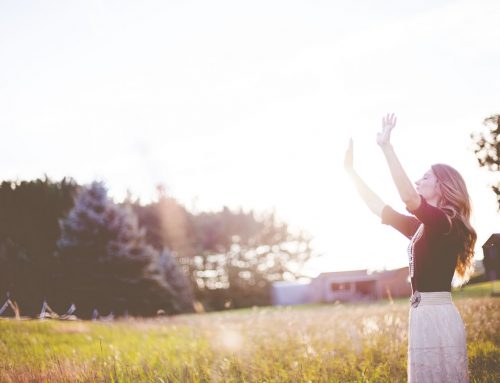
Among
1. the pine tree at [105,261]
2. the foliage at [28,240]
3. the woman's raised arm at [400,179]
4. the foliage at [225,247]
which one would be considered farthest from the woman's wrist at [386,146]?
the foliage at [225,247]

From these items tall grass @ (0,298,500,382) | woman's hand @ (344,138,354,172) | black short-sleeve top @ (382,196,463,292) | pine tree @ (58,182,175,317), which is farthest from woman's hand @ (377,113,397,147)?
pine tree @ (58,182,175,317)

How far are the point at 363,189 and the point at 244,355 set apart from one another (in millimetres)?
4229

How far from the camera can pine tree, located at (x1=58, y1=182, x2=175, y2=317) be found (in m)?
23.1

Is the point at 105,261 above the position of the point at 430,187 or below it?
below

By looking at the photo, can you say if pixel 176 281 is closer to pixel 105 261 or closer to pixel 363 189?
pixel 105 261

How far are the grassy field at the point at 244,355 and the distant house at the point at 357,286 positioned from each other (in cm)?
3897

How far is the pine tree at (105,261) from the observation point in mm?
23094

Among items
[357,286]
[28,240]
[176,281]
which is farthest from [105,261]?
[357,286]

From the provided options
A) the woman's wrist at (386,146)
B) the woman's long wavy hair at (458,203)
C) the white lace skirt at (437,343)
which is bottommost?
the white lace skirt at (437,343)

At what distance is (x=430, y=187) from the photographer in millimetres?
2908

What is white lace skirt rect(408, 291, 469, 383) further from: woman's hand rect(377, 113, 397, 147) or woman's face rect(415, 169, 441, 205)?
woman's hand rect(377, 113, 397, 147)

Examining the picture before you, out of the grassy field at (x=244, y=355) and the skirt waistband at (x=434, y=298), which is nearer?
the skirt waistband at (x=434, y=298)

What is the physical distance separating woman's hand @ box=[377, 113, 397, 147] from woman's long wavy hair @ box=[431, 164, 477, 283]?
21.7 inches

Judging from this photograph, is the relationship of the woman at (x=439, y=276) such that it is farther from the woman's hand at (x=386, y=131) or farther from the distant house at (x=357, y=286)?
the distant house at (x=357, y=286)
